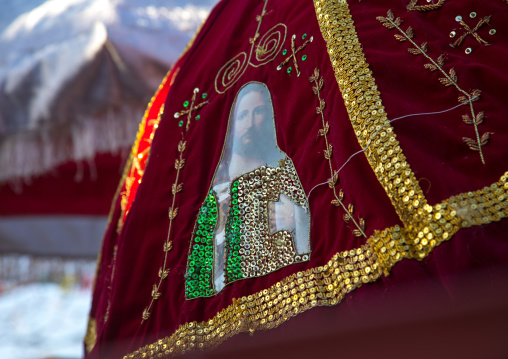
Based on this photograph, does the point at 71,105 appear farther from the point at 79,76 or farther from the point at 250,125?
the point at 250,125

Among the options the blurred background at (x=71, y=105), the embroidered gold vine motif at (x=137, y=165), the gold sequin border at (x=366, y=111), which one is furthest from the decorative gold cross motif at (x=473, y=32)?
the blurred background at (x=71, y=105)

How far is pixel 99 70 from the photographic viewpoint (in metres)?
1.83

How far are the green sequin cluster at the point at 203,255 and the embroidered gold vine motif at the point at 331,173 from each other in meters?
0.21

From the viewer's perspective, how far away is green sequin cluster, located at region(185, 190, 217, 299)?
2.56ft

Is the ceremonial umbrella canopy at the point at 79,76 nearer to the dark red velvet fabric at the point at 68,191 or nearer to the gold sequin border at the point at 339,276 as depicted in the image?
the dark red velvet fabric at the point at 68,191

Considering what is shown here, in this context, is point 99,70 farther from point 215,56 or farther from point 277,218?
point 277,218

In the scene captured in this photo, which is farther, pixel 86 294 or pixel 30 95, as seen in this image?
pixel 86 294

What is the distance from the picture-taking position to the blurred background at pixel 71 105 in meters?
1.83

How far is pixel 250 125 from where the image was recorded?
0.82 m

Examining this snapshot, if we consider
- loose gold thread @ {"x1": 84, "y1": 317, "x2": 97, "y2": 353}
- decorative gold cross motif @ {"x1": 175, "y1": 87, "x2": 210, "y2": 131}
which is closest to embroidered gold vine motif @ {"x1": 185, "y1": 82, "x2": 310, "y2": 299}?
decorative gold cross motif @ {"x1": 175, "y1": 87, "x2": 210, "y2": 131}

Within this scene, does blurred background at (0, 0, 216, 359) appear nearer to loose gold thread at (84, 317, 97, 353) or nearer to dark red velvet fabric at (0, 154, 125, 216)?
dark red velvet fabric at (0, 154, 125, 216)

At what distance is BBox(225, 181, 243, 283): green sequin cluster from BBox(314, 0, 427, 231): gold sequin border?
22 cm

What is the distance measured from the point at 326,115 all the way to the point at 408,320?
0.43 m

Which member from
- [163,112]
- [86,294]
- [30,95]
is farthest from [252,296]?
[86,294]
